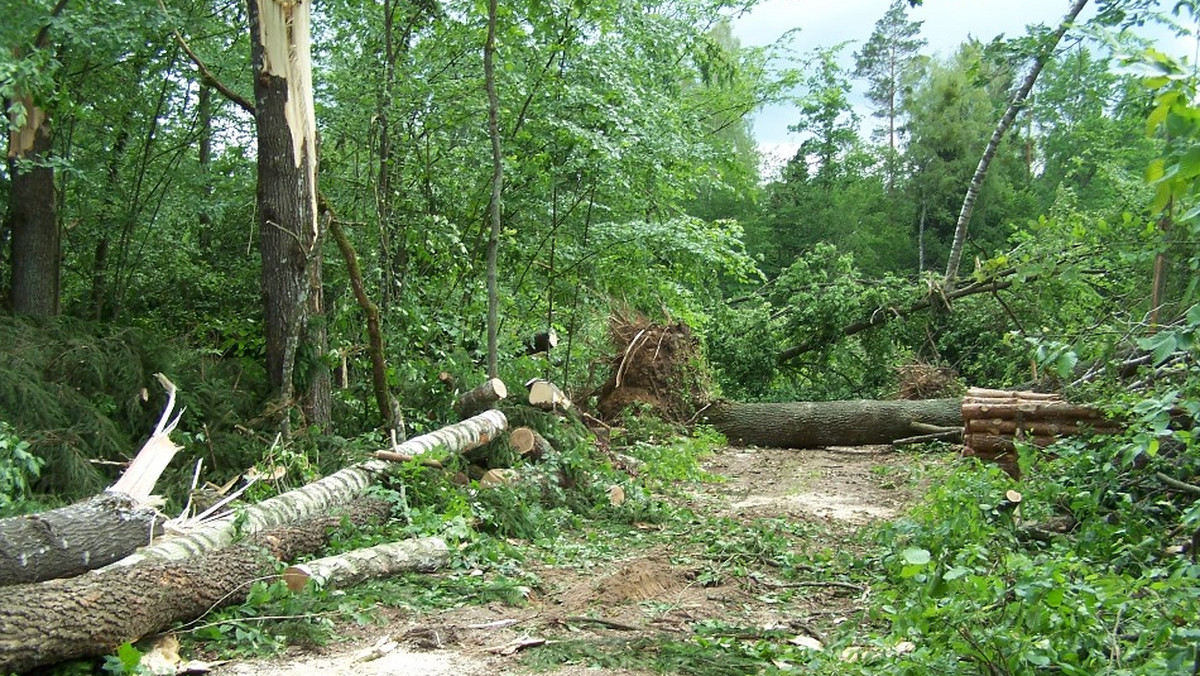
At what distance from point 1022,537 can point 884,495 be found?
3355 millimetres

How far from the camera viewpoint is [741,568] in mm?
5812

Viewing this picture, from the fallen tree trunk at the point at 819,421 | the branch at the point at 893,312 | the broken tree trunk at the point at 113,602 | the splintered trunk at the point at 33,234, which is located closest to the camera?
the broken tree trunk at the point at 113,602

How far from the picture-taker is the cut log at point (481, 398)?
836 centimetres

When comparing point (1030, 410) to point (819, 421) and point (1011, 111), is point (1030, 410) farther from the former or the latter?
point (1011, 111)

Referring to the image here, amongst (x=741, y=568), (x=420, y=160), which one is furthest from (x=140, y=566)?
(x=420, y=160)

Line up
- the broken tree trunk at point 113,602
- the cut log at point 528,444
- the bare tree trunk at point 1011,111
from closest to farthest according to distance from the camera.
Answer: the broken tree trunk at point 113,602, the cut log at point 528,444, the bare tree trunk at point 1011,111

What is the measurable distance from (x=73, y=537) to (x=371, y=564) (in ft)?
4.99

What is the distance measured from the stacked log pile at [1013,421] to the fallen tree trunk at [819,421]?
12.6ft

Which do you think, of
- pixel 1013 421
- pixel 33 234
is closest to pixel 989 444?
pixel 1013 421

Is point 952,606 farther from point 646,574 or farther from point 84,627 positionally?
point 84,627

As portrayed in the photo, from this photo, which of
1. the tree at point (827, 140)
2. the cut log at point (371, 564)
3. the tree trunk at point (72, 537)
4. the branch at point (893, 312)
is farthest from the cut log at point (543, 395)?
the tree at point (827, 140)

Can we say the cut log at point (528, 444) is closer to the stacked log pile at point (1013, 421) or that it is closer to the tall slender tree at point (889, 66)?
the stacked log pile at point (1013, 421)

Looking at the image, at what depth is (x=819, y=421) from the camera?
12648mm

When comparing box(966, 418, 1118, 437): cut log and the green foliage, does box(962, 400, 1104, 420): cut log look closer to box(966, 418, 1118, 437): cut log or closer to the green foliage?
box(966, 418, 1118, 437): cut log
